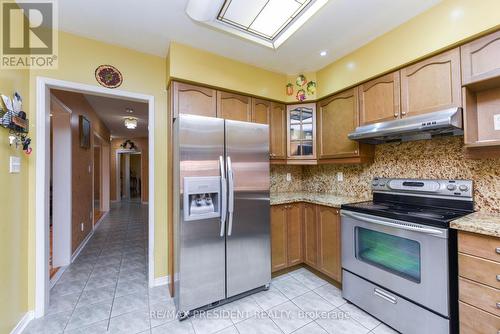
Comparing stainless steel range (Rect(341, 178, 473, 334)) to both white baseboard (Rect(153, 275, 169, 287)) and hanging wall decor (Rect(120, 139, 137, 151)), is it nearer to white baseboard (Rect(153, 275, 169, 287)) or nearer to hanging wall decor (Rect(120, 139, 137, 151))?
white baseboard (Rect(153, 275, 169, 287))

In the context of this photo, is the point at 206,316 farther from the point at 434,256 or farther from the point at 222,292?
the point at 434,256

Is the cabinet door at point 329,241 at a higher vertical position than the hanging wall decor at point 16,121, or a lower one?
lower

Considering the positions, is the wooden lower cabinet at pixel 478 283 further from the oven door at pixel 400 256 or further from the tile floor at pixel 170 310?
the tile floor at pixel 170 310

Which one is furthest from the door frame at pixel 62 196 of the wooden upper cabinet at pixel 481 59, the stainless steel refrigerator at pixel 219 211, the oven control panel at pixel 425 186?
the wooden upper cabinet at pixel 481 59

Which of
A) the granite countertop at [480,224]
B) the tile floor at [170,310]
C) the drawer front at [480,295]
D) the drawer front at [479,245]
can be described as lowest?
the tile floor at [170,310]

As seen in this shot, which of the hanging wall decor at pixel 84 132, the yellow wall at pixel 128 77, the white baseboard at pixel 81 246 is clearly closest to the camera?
the yellow wall at pixel 128 77

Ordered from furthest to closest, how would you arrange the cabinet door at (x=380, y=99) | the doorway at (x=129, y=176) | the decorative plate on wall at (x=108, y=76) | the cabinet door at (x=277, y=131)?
the doorway at (x=129, y=176) → the cabinet door at (x=277, y=131) → the decorative plate on wall at (x=108, y=76) → the cabinet door at (x=380, y=99)

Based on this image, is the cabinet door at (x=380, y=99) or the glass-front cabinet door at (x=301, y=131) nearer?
the cabinet door at (x=380, y=99)

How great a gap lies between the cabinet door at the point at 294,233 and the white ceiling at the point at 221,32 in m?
1.79

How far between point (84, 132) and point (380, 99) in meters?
4.40

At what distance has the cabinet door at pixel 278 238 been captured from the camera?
2.52 metres

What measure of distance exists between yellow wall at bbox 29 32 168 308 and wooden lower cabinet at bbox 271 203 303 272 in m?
1.24

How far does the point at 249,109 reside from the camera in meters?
2.63

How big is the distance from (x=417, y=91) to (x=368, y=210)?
1103 millimetres
